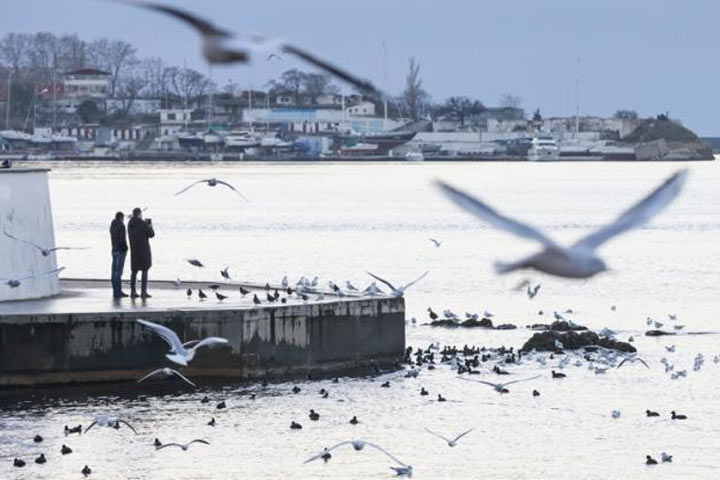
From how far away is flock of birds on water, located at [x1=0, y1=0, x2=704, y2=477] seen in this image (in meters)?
7.33

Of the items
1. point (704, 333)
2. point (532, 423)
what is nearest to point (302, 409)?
point (532, 423)

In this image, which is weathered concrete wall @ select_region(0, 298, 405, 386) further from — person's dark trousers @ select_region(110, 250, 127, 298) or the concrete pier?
person's dark trousers @ select_region(110, 250, 127, 298)

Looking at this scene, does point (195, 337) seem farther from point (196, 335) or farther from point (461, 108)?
point (461, 108)

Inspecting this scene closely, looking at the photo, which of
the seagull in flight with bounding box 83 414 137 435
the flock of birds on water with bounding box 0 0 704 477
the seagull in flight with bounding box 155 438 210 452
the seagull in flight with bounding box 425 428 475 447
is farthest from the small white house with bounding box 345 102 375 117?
the seagull in flight with bounding box 83 414 137 435

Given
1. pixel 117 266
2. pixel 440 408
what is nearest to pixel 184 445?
pixel 440 408

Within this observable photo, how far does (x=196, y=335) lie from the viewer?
30.4 meters

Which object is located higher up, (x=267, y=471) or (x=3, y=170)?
(x=3, y=170)

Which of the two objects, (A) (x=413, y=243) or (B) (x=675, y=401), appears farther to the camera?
(A) (x=413, y=243)

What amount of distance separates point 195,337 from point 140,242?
9.19 ft

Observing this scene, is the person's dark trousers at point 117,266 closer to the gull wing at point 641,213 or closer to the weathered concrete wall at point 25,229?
the weathered concrete wall at point 25,229

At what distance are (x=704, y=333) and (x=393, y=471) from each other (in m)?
23.1

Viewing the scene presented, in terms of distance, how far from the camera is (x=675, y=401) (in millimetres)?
33500

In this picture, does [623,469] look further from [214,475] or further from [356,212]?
[356,212]

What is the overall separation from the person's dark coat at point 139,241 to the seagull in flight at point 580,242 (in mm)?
23250
